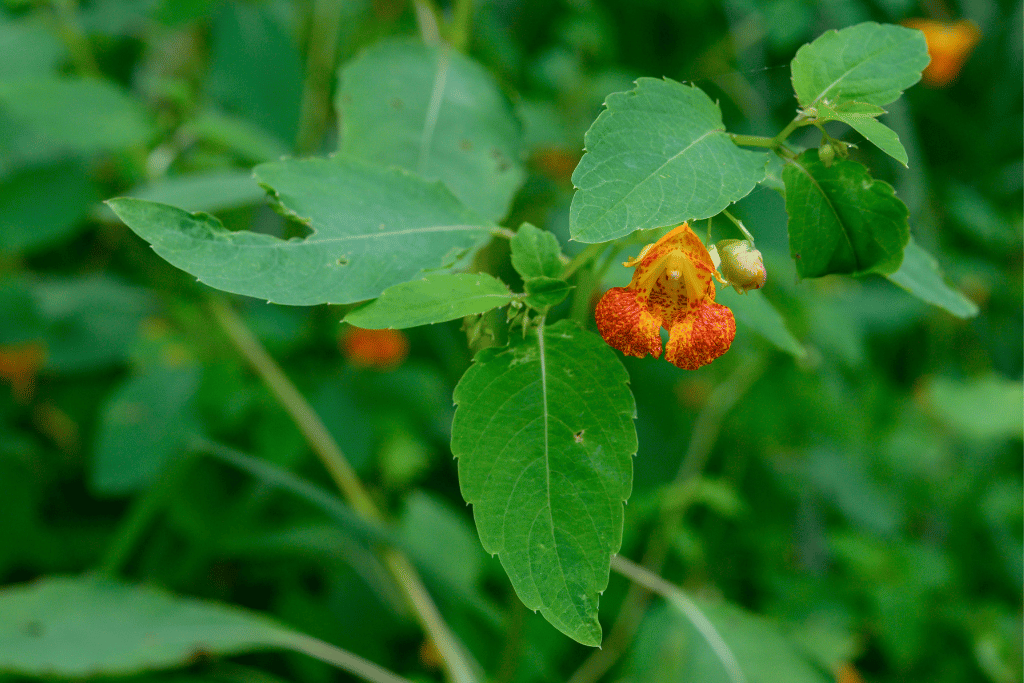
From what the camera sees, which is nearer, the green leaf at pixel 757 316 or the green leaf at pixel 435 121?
the green leaf at pixel 757 316

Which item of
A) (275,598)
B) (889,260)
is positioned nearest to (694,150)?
(889,260)

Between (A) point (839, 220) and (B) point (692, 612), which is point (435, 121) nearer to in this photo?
(A) point (839, 220)

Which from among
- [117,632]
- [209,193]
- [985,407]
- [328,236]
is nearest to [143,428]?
[117,632]

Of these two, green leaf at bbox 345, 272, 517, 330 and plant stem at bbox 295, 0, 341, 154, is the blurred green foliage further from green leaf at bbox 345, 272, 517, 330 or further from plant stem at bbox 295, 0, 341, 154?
green leaf at bbox 345, 272, 517, 330

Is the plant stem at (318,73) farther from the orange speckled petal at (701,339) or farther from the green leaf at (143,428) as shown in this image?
the orange speckled petal at (701,339)

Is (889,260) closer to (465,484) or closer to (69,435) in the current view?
(465,484)

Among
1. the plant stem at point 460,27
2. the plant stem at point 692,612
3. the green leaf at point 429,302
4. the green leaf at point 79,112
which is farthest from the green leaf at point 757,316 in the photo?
the green leaf at point 79,112
